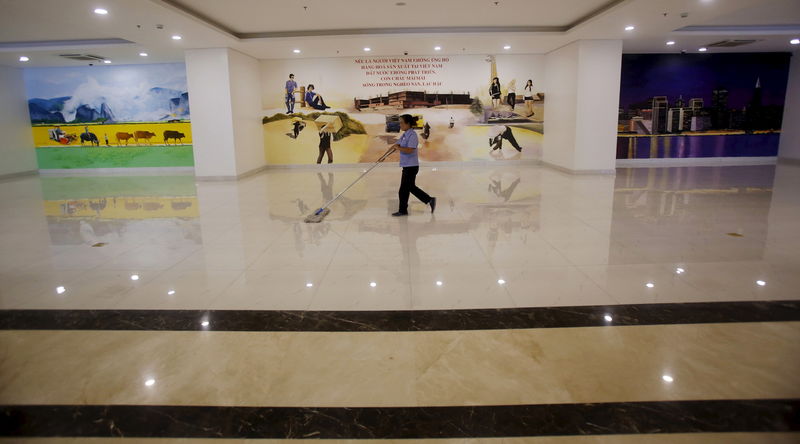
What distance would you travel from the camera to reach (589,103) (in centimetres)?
1055

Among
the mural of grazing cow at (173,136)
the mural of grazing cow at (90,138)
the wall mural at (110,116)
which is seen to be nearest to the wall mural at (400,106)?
the mural of grazing cow at (173,136)

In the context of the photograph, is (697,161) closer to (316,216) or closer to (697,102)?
(697,102)

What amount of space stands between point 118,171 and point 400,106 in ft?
26.1

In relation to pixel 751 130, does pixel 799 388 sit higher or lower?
lower

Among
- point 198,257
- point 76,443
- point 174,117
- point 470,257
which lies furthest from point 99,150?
point 76,443

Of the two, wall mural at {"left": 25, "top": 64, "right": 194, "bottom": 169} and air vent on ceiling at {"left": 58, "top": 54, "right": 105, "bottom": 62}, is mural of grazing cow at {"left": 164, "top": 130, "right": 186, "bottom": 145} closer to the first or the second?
wall mural at {"left": 25, "top": 64, "right": 194, "bottom": 169}

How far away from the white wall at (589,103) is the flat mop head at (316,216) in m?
6.46

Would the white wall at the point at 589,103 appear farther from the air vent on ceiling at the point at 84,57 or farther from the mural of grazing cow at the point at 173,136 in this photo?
the air vent on ceiling at the point at 84,57

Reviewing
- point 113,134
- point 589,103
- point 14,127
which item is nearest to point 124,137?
point 113,134

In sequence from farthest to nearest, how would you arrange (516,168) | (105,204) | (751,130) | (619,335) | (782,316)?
(751,130) < (516,168) < (105,204) < (782,316) < (619,335)

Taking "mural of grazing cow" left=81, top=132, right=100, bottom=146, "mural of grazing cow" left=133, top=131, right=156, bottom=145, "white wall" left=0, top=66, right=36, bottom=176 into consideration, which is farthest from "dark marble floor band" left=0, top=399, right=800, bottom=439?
"white wall" left=0, top=66, right=36, bottom=176

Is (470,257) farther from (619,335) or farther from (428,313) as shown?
(619,335)

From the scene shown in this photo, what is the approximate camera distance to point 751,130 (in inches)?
515

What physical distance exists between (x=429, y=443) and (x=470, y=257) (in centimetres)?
279
